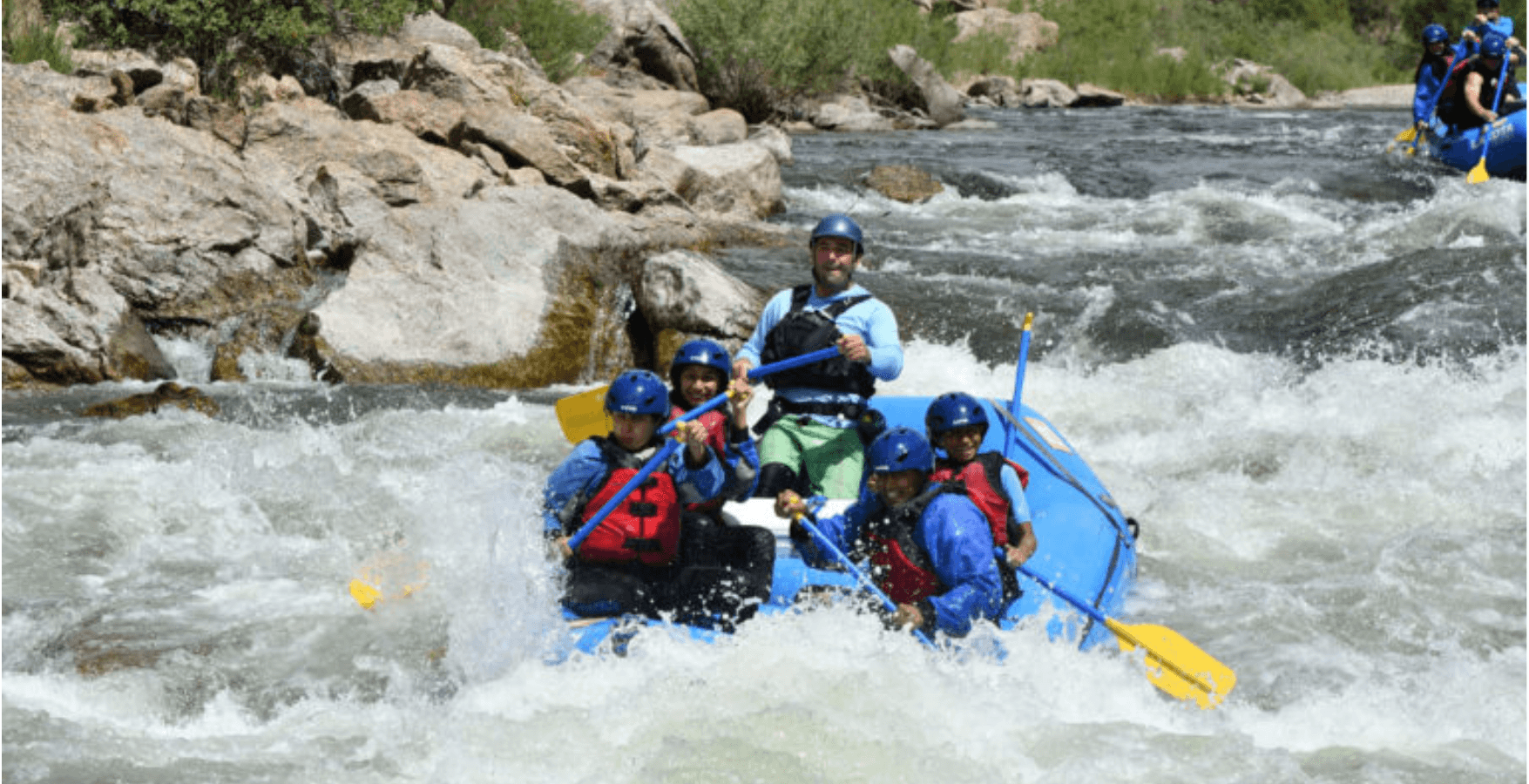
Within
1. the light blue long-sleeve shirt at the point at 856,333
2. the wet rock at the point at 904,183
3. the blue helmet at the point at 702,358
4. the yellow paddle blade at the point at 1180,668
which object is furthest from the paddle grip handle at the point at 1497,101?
the blue helmet at the point at 702,358

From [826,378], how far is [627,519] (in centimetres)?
120

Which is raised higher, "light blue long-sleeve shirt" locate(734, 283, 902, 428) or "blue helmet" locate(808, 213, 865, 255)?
"blue helmet" locate(808, 213, 865, 255)

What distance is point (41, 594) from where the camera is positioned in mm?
5230

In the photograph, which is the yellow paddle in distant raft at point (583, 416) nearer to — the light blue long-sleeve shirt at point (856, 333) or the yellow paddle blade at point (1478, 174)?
the light blue long-sleeve shirt at point (856, 333)

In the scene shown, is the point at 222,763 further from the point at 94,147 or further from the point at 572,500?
the point at 94,147

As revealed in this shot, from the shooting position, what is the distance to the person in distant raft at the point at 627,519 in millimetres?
4320

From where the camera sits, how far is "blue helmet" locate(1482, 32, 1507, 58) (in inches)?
517

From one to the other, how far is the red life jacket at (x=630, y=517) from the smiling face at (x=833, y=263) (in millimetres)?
1247

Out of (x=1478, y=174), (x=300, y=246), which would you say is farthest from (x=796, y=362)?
(x=1478, y=174)

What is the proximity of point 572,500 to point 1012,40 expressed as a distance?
97.9 ft

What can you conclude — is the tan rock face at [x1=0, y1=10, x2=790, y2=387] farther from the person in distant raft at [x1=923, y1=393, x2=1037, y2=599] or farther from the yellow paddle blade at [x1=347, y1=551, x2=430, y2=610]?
the person in distant raft at [x1=923, y1=393, x2=1037, y2=599]

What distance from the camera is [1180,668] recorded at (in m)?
4.36

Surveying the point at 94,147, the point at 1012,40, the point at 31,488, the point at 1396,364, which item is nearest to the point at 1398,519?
the point at 1396,364

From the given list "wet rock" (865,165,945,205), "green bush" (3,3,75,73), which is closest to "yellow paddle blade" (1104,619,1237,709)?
"green bush" (3,3,75,73)
